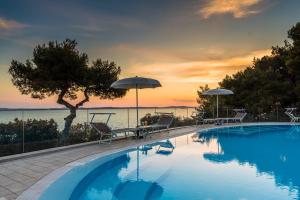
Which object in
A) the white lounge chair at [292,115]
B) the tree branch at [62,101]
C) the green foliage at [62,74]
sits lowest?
the white lounge chair at [292,115]

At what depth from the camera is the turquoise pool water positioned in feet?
16.5

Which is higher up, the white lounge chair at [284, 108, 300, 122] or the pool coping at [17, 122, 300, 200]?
the white lounge chair at [284, 108, 300, 122]

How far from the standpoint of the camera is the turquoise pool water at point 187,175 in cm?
503

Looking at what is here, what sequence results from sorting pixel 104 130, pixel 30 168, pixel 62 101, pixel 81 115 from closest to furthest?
pixel 30 168, pixel 104 130, pixel 81 115, pixel 62 101

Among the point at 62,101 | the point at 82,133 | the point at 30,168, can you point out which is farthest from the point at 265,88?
the point at 30,168

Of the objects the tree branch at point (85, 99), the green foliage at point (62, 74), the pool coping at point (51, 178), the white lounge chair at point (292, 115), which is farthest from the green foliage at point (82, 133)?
the white lounge chair at point (292, 115)

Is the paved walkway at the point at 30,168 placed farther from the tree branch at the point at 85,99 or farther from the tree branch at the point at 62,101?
the tree branch at the point at 85,99

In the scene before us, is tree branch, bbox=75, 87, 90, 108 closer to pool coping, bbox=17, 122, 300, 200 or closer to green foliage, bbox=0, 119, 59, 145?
green foliage, bbox=0, 119, 59, 145

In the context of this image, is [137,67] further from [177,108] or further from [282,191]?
[282,191]

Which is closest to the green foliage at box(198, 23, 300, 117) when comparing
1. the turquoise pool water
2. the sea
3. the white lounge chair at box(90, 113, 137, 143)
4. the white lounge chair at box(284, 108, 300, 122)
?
the white lounge chair at box(284, 108, 300, 122)

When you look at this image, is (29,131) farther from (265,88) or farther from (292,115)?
(265,88)

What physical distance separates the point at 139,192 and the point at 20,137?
4567 mm

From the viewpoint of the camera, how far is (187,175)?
6.46 m

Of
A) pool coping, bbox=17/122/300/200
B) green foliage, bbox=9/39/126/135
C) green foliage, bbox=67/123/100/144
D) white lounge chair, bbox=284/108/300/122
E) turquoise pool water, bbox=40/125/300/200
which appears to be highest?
green foliage, bbox=9/39/126/135
